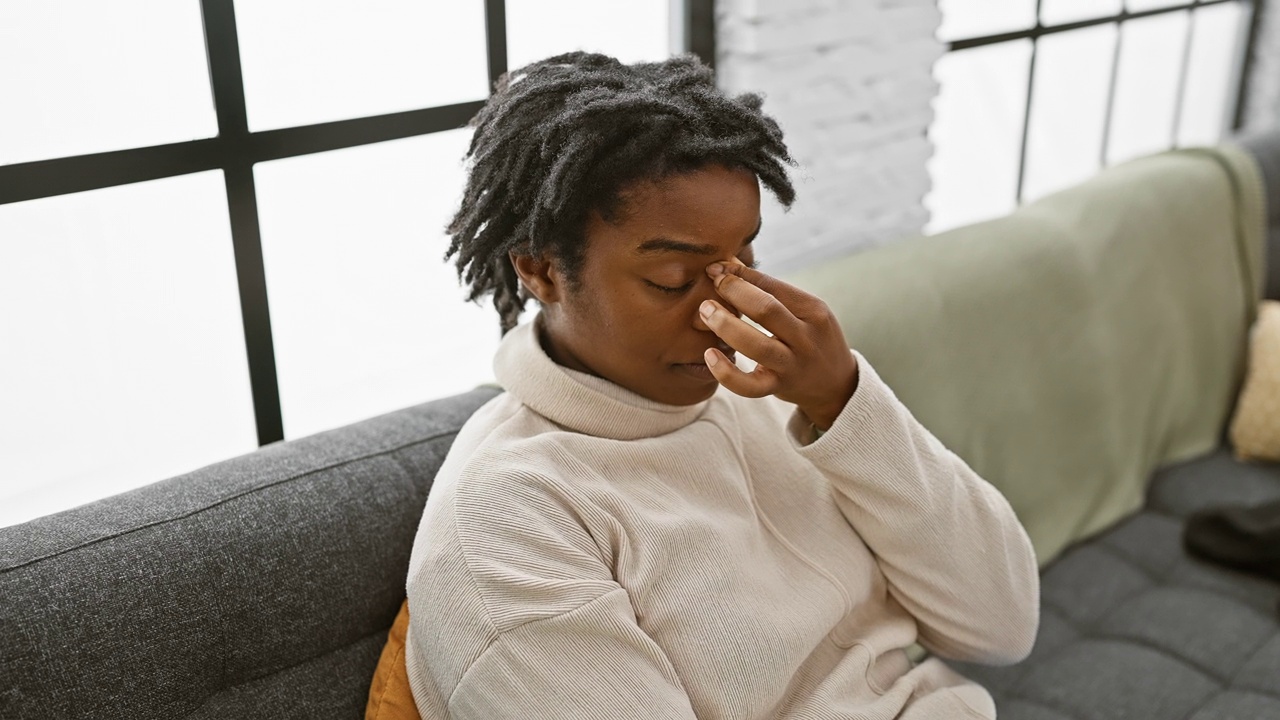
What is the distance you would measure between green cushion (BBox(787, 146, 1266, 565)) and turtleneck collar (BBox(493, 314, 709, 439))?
1.94 ft

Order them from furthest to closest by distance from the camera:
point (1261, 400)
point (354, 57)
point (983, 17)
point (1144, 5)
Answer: point (1144, 5) < point (983, 17) < point (1261, 400) < point (354, 57)

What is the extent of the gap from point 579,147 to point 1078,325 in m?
1.27

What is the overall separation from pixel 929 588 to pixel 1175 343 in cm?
123

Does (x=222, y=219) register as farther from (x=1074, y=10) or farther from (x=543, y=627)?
(x=1074, y=10)

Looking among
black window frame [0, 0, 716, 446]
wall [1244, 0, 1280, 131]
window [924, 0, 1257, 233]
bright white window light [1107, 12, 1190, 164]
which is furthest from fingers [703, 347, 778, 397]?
wall [1244, 0, 1280, 131]

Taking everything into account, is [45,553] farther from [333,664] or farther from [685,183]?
[685,183]

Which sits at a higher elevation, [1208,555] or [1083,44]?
[1083,44]

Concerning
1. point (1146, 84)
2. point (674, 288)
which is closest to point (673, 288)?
point (674, 288)

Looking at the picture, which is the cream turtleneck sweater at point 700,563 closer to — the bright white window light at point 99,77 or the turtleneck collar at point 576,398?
the turtleneck collar at point 576,398

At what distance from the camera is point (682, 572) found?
1.06 m

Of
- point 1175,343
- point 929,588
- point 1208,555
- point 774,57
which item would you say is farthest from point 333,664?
point 1175,343

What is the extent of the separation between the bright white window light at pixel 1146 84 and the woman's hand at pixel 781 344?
212 centimetres

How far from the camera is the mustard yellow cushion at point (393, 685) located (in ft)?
3.51

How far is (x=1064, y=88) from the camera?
8.98 ft
